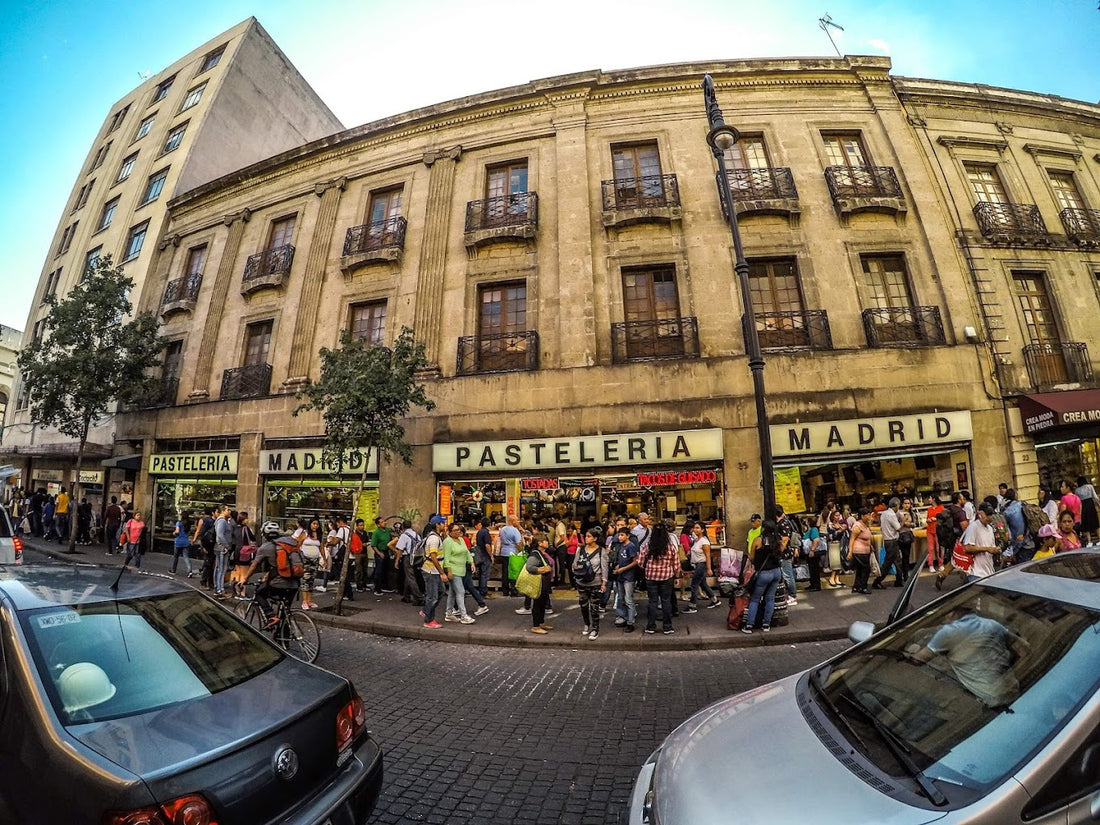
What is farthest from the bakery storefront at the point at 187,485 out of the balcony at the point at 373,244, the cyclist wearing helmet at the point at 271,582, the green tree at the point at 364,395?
the cyclist wearing helmet at the point at 271,582

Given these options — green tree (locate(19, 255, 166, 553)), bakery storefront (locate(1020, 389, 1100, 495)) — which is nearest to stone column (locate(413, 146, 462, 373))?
green tree (locate(19, 255, 166, 553))

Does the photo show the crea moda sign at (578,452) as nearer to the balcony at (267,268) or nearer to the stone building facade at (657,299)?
the stone building facade at (657,299)

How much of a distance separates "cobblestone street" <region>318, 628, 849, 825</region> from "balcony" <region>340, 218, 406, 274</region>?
1066cm

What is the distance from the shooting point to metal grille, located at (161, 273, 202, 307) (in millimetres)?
17152

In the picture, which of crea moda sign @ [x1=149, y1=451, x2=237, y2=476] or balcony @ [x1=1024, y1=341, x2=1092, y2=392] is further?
crea moda sign @ [x1=149, y1=451, x2=237, y2=476]

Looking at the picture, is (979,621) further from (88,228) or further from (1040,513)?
(88,228)

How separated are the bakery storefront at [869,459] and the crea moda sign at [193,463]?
15826mm

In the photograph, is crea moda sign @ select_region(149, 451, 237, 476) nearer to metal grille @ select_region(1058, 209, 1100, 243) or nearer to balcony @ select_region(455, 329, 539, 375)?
balcony @ select_region(455, 329, 539, 375)

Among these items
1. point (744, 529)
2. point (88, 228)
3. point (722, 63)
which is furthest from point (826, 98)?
point (88, 228)

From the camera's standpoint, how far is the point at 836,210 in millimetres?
12430

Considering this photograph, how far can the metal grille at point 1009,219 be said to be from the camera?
41.2ft

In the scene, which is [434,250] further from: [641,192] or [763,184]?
[763,184]

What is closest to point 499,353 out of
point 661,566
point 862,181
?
point 661,566

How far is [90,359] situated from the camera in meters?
15.2
